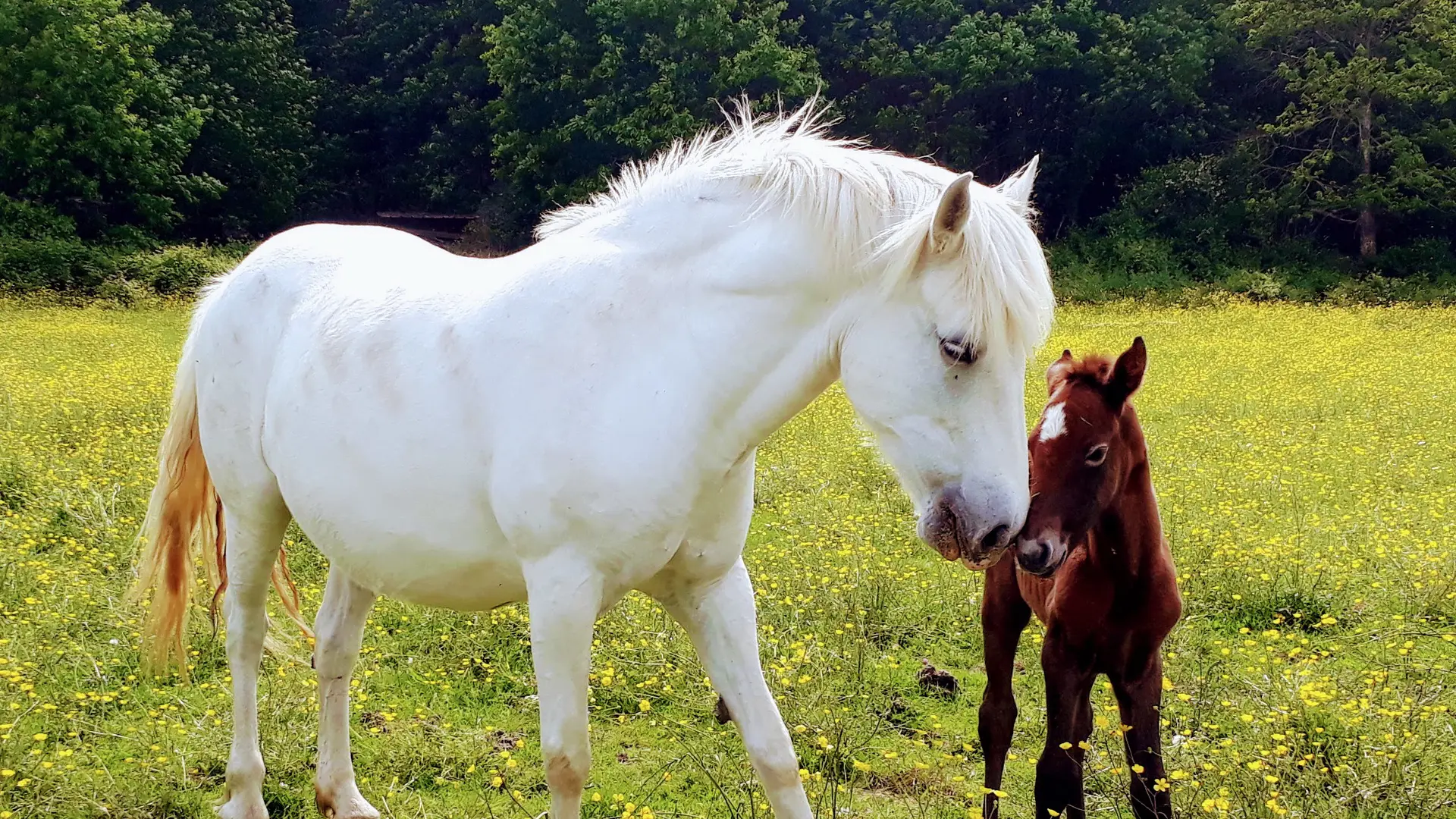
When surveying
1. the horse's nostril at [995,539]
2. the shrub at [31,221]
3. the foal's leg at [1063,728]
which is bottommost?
the shrub at [31,221]

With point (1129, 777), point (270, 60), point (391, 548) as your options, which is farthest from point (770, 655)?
point (270, 60)

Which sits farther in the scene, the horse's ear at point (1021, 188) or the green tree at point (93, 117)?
the green tree at point (93, 117)

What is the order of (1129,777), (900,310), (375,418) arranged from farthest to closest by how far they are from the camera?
(1129,777) < (375,418) < (900,310)

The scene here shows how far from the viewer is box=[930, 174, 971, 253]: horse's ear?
67.7 inches

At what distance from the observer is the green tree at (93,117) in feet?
73.6

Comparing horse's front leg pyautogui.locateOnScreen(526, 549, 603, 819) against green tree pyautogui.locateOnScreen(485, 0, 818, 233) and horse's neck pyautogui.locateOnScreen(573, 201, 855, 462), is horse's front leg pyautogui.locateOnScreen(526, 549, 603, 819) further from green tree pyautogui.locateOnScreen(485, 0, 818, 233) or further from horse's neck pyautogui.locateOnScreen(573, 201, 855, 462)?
green tree pyautogui.locateOnScreen(485, 0, 818, 233)

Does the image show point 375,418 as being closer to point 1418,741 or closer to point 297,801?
point 297,801

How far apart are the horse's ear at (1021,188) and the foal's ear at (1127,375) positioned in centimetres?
73

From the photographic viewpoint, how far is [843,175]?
1.98 metres

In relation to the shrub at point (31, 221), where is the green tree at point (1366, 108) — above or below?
above

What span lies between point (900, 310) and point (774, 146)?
18.8 inches

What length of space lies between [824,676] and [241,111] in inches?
1143

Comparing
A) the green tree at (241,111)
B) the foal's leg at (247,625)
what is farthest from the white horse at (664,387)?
the green tree at (241,111)

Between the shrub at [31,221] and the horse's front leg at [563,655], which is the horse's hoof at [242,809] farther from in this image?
the shrub at [31,221]
